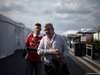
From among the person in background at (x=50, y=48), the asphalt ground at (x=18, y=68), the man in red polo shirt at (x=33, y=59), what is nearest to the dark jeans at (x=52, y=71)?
the person in background at (x=50, y=48)

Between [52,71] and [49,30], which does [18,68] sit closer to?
[52,71]

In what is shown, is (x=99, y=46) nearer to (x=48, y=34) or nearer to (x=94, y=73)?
(x=94, y=73)

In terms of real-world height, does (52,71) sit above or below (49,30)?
below

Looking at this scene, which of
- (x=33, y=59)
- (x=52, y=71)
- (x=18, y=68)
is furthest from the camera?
(x=18, y=68)

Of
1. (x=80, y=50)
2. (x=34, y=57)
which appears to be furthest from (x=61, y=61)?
(x=80, y=50)

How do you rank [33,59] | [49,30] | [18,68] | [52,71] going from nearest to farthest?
1. [52,71]
2. [49,30]
3. [33,59]
4. [18,68]

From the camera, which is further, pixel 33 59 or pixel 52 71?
pixel 33 59

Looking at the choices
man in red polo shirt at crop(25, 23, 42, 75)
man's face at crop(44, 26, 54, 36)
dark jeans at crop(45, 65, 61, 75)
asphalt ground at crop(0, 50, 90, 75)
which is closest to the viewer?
dark jeans at crop(45, 65, 61, 75)

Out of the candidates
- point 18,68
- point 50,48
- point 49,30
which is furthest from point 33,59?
point 18,68

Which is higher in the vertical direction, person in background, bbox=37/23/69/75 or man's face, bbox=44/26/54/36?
man's face, bbox=44/26/54/36

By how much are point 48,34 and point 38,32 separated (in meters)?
0.69

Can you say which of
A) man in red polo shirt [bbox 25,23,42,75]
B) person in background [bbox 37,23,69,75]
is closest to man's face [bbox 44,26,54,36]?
person in background [bbox 37,23,69,75]

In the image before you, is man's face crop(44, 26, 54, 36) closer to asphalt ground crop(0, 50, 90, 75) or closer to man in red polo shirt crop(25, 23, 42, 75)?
man in red polo shirt crop(25, 23, 42, 75)

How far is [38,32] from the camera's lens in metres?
2.76
